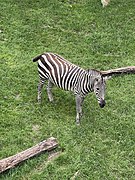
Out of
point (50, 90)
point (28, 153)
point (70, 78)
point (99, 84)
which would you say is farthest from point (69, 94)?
point (28, 153)

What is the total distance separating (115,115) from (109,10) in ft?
17.5

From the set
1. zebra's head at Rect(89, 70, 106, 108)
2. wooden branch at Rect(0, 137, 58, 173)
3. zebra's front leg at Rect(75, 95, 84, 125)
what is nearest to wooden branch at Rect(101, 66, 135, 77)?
zebra's front leg at Rect(75, 95, 84, 125)

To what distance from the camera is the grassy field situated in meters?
7.86

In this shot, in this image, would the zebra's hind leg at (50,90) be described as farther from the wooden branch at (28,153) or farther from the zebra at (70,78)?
the wooden branch at (28,153)

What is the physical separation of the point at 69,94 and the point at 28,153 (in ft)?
8.00

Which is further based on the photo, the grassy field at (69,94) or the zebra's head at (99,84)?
the zebra's head at (99,84)

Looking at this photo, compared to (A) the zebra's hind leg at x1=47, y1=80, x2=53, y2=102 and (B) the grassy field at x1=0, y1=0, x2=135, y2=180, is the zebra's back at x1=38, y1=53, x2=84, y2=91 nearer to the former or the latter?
(A) the zebra's hind leg at x1=47, y1=80, x2=53, y2=102

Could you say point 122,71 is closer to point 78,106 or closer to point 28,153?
point 78,106

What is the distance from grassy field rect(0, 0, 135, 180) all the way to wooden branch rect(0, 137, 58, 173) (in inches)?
4.9

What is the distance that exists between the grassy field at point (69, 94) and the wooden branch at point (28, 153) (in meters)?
0.12

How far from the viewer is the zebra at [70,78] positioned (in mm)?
8539

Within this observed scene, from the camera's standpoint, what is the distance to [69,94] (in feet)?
32.1

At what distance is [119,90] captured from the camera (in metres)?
10.0

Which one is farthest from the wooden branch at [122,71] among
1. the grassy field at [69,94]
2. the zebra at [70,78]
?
the zebra at [70,78]
